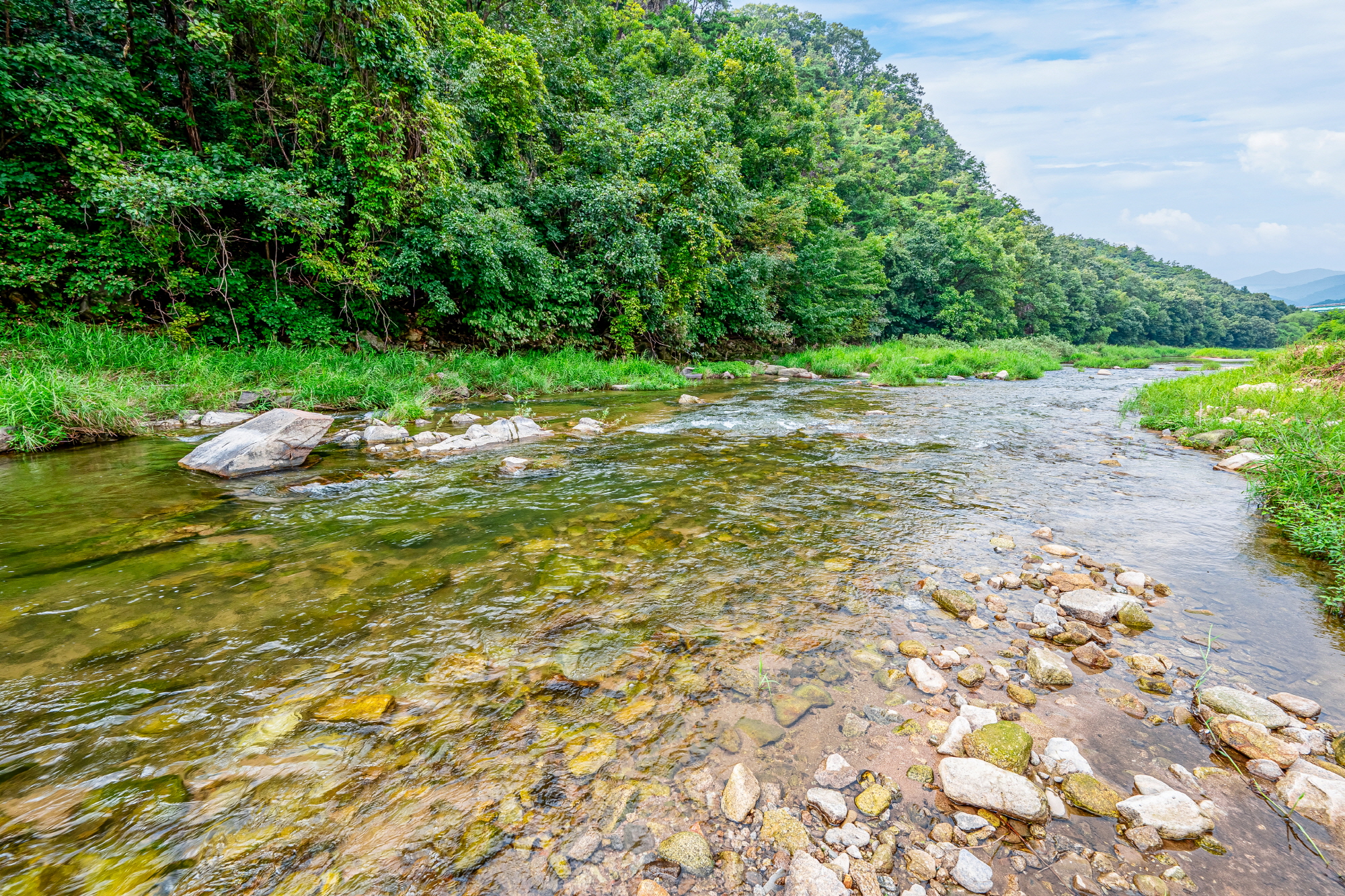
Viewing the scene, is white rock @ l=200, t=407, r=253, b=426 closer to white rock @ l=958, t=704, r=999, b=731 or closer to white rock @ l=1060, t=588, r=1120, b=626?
white rock @ l=958, t=704, r=999, b=731

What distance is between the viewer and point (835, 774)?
6.31ft

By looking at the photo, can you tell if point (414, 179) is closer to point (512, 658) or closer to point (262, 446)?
point (262, 446)

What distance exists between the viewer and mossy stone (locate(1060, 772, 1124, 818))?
175cm

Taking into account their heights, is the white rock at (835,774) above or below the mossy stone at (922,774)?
below

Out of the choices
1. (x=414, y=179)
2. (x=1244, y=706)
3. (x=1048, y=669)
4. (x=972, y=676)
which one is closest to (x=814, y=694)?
(x=972, y=676)

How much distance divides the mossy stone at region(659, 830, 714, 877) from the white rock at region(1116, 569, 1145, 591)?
11.2ft

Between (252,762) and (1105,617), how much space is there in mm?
4391

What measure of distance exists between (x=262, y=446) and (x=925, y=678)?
285 inches

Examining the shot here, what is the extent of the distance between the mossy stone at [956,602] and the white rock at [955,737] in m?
1.00

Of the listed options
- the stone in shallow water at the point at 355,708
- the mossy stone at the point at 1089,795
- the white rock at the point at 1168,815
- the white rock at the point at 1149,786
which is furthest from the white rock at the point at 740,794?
the stone in shallow water at the point at 355,708

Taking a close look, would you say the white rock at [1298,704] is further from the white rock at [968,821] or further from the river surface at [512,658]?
the white rock at [968,821]

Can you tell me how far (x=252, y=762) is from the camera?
196 centimetres

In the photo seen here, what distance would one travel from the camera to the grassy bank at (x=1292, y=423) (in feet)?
12.6

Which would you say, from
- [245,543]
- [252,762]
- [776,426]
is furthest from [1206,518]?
[245,543]
